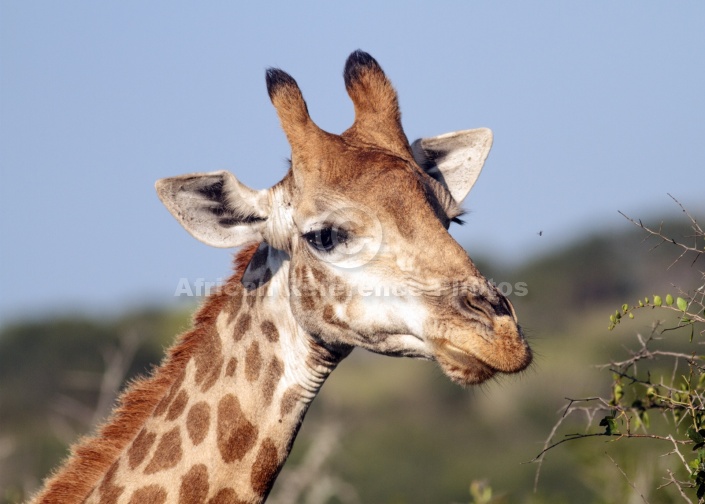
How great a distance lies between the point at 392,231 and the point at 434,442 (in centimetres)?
4078

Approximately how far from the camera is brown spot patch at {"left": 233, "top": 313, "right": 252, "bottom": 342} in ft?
21.0

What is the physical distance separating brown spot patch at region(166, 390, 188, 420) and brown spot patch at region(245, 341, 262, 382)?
39 centimetres

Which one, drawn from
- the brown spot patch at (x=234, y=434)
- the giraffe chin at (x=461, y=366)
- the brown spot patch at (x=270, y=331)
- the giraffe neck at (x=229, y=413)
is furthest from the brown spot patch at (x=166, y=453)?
the giraffe chin at (x=461, y=366)

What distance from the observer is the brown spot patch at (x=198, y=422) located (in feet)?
20.0

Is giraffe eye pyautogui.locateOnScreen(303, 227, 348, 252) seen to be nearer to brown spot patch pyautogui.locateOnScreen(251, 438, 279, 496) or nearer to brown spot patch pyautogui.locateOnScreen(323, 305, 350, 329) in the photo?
brown spot patch pyautogui.locateOnScreen(323, 305, 350, 329)

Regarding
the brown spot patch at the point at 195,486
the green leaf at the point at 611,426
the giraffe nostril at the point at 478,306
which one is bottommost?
the brown spot patch at the point at 195,486

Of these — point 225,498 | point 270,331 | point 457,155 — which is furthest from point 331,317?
point 457,155

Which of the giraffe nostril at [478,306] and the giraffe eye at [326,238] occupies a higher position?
the giraffe eye at [326,238]

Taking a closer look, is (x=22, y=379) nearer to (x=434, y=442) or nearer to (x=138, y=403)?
(x=434, y=442)

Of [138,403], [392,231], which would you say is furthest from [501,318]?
[138,403]

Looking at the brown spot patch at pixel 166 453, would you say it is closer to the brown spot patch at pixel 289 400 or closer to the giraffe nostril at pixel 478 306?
the brown spot patch at pixel 289 400

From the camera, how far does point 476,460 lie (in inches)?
1684

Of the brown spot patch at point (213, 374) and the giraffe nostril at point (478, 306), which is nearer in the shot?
the giraffe nostril at point (478, 306)

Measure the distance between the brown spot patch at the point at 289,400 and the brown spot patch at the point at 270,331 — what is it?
0.33 m
